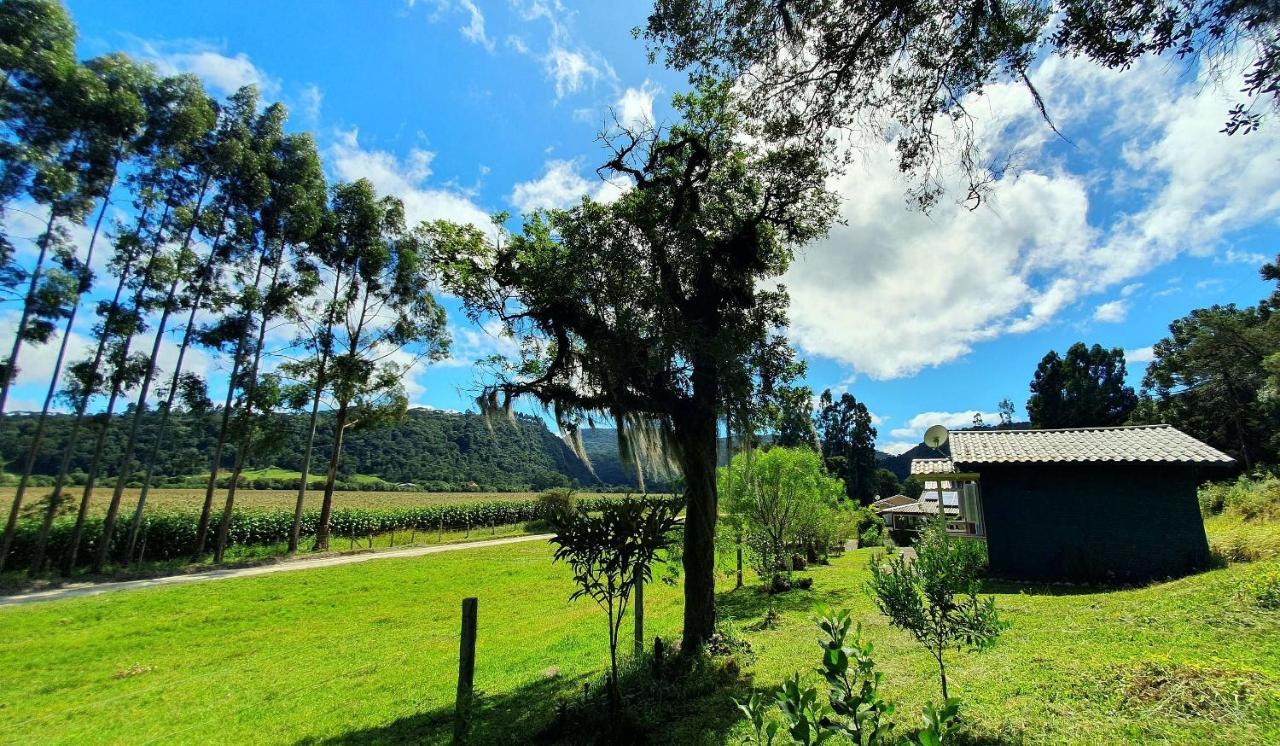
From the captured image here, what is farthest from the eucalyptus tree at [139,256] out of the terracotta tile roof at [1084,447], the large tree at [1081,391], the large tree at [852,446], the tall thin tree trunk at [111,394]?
the large tree at [1081,391]

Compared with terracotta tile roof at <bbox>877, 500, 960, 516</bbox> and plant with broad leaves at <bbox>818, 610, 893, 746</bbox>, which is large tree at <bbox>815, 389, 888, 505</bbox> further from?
plant with broad leaves at <bbox>818, 610, 893, 746</bbox>

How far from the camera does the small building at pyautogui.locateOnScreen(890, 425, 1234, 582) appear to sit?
34.0 ft

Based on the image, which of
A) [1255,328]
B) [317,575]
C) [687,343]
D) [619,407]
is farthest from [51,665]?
[1255,328]

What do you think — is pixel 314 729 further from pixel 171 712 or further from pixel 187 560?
pixel 187 560

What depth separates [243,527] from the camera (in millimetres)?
22078

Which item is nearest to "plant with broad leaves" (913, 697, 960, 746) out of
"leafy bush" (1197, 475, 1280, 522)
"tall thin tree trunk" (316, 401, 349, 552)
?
"leafy bush" (1197, 475, 1280, 522)

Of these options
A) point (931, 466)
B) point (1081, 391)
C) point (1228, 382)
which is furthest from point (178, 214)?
point (1081, 391)

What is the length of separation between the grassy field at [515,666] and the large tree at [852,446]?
45553mm

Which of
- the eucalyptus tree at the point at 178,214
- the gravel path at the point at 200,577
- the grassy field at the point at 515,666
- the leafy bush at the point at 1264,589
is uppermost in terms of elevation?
the eucalyptus tree at the point at 178,214

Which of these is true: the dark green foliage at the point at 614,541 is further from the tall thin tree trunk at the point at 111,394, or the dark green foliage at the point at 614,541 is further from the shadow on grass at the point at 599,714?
the tall thin tree trunk at the point at 111,394

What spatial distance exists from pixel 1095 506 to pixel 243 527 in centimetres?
2996

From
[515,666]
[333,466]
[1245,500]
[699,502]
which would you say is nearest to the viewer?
[699,502]

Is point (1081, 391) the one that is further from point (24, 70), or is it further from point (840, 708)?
point (24, 70)

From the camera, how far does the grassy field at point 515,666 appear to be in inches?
167
